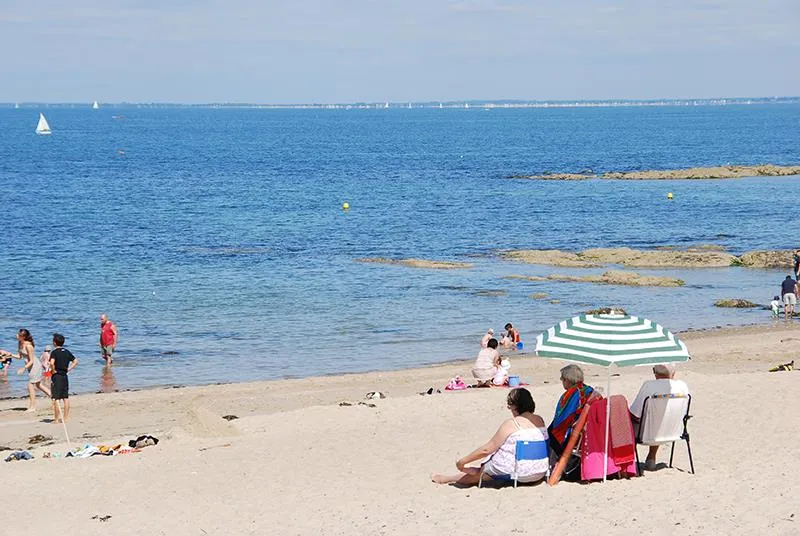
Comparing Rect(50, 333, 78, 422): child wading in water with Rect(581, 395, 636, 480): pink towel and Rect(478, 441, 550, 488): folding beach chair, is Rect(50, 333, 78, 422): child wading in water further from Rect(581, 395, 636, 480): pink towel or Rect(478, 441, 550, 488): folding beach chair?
Rect(581, 395, 636, 480): pink towel

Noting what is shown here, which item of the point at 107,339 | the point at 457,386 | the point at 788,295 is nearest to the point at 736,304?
the point at 788,295

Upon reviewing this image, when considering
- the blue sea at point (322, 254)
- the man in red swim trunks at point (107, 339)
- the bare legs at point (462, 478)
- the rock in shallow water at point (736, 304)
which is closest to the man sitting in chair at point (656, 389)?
the bare legs at point (462, 478)

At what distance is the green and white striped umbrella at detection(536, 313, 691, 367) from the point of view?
417 inches

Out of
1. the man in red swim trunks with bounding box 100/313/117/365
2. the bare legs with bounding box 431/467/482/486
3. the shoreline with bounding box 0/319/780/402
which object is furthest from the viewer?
the man in red swim trunks with bounding box 100/313/117/365

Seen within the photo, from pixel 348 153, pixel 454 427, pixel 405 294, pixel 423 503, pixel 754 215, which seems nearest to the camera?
pixel 423 503

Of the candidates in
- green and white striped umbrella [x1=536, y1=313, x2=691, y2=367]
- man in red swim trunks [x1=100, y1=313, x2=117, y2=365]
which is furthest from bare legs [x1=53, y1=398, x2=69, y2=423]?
green and white striped umbrella [x1=536, y1=313, x2=691, y2=367]

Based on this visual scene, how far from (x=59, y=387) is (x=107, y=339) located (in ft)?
20.2

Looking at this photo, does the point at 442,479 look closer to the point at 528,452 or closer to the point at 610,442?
the point at 528,452

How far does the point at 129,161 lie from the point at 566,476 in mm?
99428

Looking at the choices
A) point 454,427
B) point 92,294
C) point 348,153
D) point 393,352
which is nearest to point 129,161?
point 348,153

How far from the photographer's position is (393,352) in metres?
24.6

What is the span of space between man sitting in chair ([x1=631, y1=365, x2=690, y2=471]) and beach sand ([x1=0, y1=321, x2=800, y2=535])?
28cm

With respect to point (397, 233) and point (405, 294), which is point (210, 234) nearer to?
point (397, 233)

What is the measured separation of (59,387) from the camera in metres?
17.2
